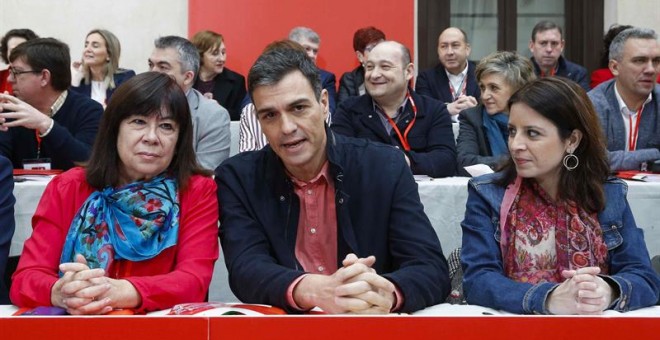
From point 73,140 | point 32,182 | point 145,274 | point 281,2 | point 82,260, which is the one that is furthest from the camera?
point 281,2

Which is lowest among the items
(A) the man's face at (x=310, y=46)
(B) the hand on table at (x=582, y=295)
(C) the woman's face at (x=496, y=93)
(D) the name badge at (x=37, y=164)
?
(B) the hand on table at (x=582, y=295)

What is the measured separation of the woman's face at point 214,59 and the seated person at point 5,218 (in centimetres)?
410

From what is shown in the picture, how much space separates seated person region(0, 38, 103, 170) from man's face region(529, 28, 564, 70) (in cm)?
371

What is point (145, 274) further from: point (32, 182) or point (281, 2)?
point (281, 2)

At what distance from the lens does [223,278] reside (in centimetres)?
366

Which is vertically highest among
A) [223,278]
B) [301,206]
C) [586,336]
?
[301,206]

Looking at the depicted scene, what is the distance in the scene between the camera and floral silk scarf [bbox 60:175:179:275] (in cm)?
226

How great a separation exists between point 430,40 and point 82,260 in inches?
239

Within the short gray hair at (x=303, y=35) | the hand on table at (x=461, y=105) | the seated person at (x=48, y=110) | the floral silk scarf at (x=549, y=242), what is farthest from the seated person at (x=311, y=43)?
the floral silk scarf at (x=549, y=242)

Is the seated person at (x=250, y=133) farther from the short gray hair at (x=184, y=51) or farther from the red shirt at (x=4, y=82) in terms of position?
the red shirt at (x=4, y=82)

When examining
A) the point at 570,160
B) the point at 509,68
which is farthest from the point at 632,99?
the point at 570,160

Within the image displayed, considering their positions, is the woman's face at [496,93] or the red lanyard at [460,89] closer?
the woman's face at [496,93]

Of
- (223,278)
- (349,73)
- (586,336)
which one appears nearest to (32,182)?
(223,278)

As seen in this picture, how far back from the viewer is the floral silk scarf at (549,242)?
230 centimetres
